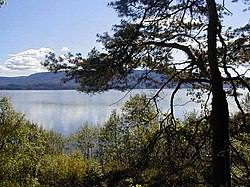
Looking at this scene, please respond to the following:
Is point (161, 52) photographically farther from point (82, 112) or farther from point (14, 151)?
point (82, 112)

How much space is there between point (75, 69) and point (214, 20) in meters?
2.20

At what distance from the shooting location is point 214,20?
408cm

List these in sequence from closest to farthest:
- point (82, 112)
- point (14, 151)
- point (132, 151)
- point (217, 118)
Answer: point (217, 118) → point (132, 151) → point (14, 151) → point (82, 112)

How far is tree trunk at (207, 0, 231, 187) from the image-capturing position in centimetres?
368

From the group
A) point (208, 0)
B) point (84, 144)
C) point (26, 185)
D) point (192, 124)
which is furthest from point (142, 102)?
point (84, 144)

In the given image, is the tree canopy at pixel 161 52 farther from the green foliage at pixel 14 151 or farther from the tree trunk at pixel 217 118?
the green foliage at pixel 14 151

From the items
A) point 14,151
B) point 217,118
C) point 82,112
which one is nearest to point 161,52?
point 217,118

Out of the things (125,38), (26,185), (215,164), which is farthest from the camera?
(26,185)

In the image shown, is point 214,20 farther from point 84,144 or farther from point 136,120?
point 84,144

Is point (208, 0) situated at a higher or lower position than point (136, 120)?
higher

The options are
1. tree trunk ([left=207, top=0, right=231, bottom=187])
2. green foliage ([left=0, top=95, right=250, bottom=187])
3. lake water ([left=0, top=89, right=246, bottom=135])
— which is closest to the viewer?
tree trunk ([left=207, top=0, right=231, bottom=187])

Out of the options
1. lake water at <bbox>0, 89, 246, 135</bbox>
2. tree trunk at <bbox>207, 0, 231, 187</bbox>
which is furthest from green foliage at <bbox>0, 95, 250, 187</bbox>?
lake water at <bbox>0, 89, 246, 135</bbox>

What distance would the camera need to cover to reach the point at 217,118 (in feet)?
12.6

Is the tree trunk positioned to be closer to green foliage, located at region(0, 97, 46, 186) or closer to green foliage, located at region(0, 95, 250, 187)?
green foliage, located at region(0, 95, 250, 187)
